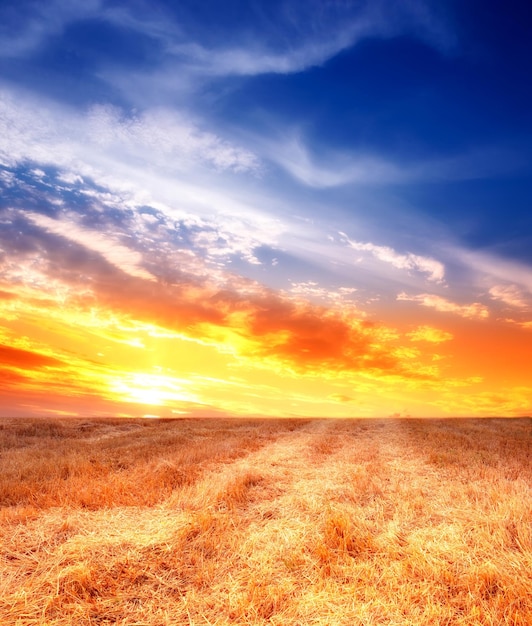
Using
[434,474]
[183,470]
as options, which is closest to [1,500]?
[183,470]

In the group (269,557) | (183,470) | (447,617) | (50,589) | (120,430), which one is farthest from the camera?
(120,430)

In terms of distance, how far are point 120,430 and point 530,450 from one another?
22.7m

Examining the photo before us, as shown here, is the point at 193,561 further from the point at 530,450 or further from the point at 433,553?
the point at 530,450

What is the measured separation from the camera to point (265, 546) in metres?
6.56

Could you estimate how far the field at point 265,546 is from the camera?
5.11 meters

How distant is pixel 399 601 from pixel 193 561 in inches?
111

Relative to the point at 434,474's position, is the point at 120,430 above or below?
below

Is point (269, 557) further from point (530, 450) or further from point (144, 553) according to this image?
point (530, 450)

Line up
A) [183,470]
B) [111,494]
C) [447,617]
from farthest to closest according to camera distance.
→ 1. [183,470]
2. [111,494]
3. [447,617]

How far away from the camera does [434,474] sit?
11.8 meters

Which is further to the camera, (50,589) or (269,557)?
(269,557)

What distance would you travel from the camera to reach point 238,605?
5.10m

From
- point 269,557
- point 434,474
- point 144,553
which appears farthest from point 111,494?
point 434,474

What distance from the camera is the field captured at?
5.11 metres
